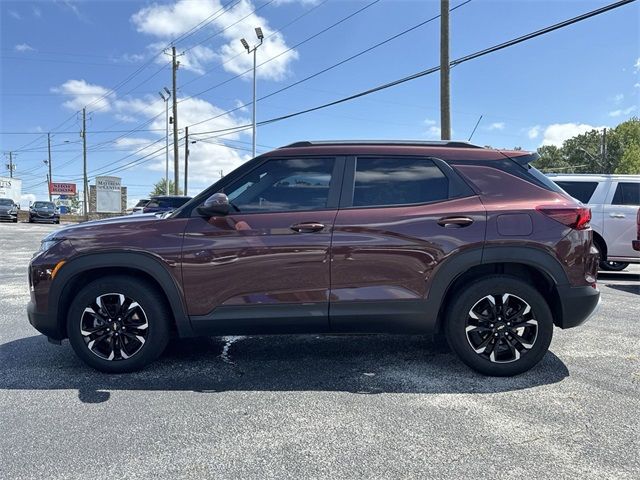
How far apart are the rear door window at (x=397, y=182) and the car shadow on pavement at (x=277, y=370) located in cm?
142

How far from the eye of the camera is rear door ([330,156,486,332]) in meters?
3.67

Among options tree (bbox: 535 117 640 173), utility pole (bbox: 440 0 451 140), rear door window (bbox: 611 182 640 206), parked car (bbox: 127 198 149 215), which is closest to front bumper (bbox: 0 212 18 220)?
parked car (bbox: 127 198 149 215)

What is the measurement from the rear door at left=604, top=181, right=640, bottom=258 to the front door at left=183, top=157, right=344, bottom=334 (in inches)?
288

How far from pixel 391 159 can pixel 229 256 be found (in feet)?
5.08

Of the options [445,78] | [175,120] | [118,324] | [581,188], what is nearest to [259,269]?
[118,324]

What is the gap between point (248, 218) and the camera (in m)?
3.73

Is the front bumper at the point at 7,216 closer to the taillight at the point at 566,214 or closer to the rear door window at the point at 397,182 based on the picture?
the rear door window at the point at 397,182

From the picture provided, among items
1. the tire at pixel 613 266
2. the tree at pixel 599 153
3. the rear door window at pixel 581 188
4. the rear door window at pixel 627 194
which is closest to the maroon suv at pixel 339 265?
the rear door window at pixel 581 188

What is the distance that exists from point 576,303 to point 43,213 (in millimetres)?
35038

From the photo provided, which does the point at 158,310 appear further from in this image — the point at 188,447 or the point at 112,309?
the point at 188,447

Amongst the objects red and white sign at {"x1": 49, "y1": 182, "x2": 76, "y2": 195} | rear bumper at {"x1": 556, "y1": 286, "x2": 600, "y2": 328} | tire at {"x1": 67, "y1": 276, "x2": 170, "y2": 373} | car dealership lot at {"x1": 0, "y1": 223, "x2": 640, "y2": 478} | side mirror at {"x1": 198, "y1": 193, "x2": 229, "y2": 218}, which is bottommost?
car dealership lot at {"x1": 0, "y1": 223, "x2": 640, "y2": 478}

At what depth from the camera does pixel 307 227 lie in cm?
368

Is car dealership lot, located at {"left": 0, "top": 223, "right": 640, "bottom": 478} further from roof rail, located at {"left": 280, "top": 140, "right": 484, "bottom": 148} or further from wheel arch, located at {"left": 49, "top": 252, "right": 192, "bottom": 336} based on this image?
roof rail, located at {"left": 280, "top": 140, "right": 484, "bottom": 148}

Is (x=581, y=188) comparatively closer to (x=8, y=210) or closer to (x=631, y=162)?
(x=8, y=210)
